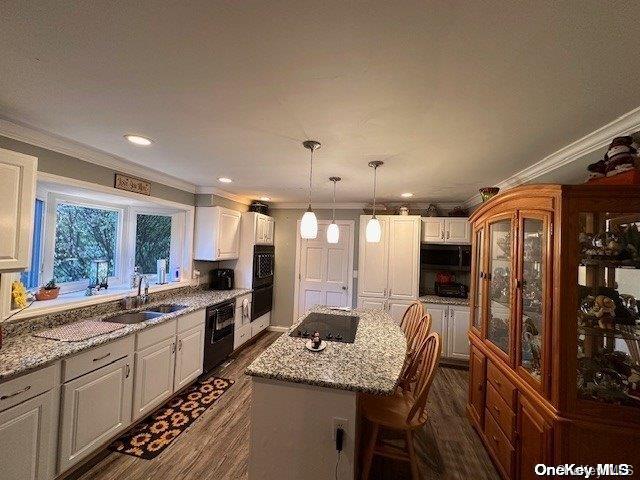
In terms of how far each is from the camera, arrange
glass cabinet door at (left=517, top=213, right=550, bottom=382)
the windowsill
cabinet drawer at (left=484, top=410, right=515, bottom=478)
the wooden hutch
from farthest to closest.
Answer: the windowsill → cabinet drawer at (left=484, top=410, right=515, bottom=478) → glass cabinet door at (left=517, top=213, right=550, bottom=382) → the wooden hutch

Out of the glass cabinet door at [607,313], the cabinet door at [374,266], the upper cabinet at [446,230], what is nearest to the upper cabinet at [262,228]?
the cabinet door at [374,266]

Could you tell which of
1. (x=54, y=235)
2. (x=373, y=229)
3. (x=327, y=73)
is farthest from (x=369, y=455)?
(x=54, y=235)

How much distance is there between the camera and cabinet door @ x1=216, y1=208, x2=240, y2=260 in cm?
376

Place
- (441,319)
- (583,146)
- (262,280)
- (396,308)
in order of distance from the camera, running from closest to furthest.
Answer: (583,146), (441,319), (396,308), (262,280)

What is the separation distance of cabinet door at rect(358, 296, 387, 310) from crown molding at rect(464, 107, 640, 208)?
227cm

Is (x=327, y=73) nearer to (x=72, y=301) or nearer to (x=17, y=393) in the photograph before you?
(x=17, y=393)

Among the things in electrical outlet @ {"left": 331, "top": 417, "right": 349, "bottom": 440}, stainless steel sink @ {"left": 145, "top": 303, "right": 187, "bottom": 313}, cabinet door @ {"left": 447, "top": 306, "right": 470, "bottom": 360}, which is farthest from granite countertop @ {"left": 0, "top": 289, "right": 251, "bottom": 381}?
cabinet door @ {"left": 447, "top": 306, "right": 470, "bottom": 360}

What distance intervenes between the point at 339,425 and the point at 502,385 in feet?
4.12

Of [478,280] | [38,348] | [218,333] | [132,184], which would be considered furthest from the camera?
[218,333]

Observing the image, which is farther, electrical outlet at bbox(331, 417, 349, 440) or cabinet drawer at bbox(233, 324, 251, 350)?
cabinet drawer at bbox(233, 324, 251, 350)

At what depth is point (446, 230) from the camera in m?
3.98

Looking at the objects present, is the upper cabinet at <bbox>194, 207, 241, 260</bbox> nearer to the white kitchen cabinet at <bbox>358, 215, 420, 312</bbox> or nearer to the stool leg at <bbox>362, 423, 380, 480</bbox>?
the white kitchen cabinet at <bbox>358, 215, 420, 312</bbox>

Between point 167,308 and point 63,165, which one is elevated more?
point 63,165

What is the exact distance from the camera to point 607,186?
1332 millimetres
